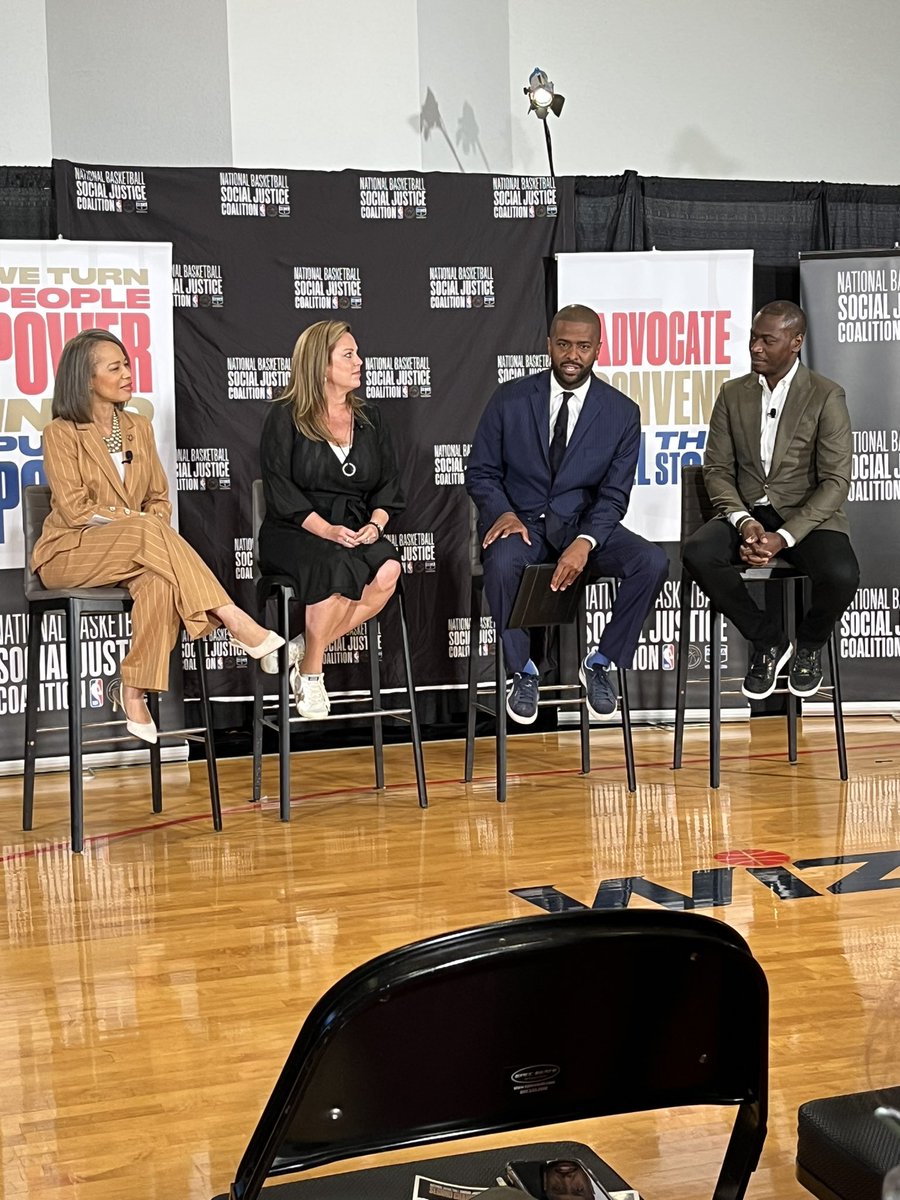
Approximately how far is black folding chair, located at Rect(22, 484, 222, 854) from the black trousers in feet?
5.53

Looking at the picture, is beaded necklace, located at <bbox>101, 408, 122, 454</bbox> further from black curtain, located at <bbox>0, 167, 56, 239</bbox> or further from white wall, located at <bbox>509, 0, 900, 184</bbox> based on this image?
white wall, located at <bbox>509, 0, 900, 184</bbox>

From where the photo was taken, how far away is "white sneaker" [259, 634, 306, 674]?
14.7ft

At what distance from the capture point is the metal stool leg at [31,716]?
425 centimetres

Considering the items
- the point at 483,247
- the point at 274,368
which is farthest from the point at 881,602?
the point at 274,368

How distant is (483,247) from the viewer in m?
5.56

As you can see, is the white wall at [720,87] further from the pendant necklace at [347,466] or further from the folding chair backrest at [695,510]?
the pendant necklace at [347,466]

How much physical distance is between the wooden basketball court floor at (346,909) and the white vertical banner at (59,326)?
1140 mm

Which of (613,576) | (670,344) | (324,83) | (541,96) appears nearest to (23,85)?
(324,83)

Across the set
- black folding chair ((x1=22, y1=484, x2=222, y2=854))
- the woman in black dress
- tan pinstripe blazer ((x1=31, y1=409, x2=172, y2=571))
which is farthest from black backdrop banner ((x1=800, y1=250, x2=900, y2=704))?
black folding chair ((x1=22, y1=484, x2=222, y2=854))

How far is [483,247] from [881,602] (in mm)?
2154

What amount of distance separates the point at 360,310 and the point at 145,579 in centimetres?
173

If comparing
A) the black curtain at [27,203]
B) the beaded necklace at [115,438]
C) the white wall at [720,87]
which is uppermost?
the white wall at [720,87]

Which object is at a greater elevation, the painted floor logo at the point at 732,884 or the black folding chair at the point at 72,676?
the black folding chair at the point at 72,676

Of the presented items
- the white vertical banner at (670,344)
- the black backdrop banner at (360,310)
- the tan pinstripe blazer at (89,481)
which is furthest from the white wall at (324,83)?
the tan pinstripe blazer at (89,481)
